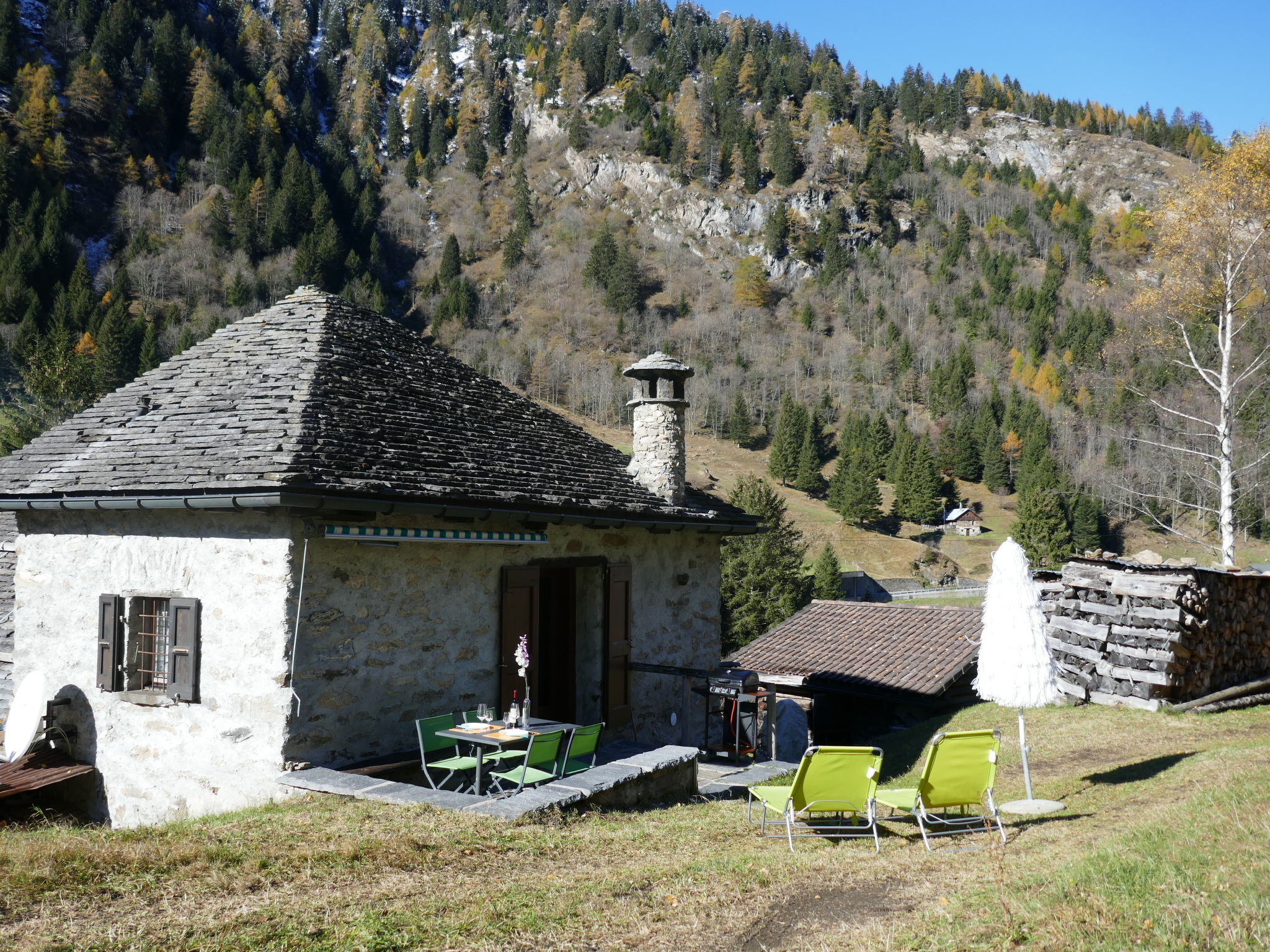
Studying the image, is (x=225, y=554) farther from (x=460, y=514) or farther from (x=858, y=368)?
(x=858, y=368)

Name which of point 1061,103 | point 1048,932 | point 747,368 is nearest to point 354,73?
point 747,368

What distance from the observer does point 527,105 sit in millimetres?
137375

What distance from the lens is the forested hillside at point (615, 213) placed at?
3174 inches

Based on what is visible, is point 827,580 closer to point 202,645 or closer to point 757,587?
point 757,587

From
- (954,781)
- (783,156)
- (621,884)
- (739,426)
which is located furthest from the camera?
(783,156)

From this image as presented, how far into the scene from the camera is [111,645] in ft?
27.3

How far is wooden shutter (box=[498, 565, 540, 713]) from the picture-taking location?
30.8 ft

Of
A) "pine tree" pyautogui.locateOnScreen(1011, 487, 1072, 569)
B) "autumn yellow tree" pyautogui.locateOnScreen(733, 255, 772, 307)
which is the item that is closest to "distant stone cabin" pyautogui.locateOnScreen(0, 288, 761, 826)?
"pine tree" pyautogui.locateOnScreen(1011, 487, 1072, 569)

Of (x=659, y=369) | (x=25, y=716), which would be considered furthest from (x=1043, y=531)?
(x=25, y=716)

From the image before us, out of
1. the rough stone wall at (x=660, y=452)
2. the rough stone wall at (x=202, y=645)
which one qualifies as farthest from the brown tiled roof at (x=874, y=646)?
the rough stone wall at (x=202, y=645)

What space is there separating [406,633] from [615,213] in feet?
411

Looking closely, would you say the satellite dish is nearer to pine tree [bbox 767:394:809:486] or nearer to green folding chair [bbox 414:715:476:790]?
green folding chair [bbox 414:715:476:790]

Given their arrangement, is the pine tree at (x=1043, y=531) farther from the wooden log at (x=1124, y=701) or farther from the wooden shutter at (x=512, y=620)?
the wooden shutter at (x=512, y=620)

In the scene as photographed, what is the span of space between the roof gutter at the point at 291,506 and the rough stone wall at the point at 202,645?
0.28 m
